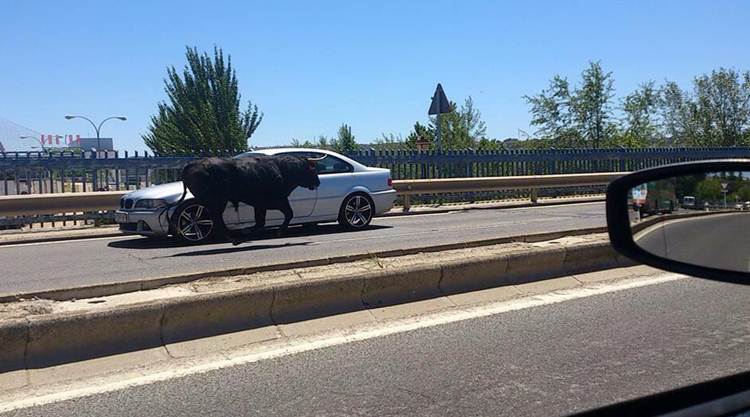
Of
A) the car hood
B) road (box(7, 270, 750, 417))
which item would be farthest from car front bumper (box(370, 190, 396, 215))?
road (box(7, 270, 750, 417))

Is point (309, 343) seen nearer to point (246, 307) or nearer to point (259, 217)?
point (246, 307)

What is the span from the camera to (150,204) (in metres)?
11.0

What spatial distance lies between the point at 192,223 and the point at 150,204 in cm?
70

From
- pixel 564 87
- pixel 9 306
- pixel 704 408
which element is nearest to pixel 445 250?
pixel 9 306

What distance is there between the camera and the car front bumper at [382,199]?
13.5 meters

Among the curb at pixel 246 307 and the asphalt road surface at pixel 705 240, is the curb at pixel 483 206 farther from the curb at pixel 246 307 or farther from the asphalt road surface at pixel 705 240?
the asphalt road surface at pixel 705 240

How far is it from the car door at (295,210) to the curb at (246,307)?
5.27 metres

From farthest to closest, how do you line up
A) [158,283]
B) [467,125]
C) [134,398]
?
[467,125] → [158,283] → [134,398]

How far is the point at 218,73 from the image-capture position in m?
41.5

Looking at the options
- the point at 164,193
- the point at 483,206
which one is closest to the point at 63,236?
the point at 164,193

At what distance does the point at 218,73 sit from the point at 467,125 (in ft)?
48.5

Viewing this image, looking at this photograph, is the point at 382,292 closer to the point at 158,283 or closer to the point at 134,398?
the point at 158,283

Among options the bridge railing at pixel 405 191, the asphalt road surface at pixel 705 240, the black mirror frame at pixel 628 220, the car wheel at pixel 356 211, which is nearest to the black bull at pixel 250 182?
the car wheel at pixel 356 211

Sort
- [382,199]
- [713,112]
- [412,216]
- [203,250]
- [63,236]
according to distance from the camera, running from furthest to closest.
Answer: [713,112], [412,216], [382,199], [63,236], [203,250]
